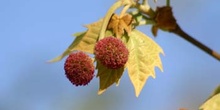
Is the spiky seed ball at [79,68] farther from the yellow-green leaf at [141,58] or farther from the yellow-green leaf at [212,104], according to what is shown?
the yellow-green leaf at [212,104]

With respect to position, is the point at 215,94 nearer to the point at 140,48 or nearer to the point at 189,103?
the point at 140,48

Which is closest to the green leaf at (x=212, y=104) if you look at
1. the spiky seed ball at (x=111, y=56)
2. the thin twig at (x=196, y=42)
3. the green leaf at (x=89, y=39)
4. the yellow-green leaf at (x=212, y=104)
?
the yellow-green leaf at (x=212, y=104)

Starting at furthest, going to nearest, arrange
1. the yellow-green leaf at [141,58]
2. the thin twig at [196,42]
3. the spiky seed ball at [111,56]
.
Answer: the yellow-green leaf at [141,58] < the spiky seed ball at [111,56] < the thin twig at [196,42]

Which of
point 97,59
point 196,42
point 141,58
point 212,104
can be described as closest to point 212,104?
point 212,104

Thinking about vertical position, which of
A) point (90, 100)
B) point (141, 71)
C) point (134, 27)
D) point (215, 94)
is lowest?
point (90, 100)

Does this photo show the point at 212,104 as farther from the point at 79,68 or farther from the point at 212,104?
the point at 79,68

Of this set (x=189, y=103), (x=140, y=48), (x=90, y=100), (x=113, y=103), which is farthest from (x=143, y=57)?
(x=90, y=100)
